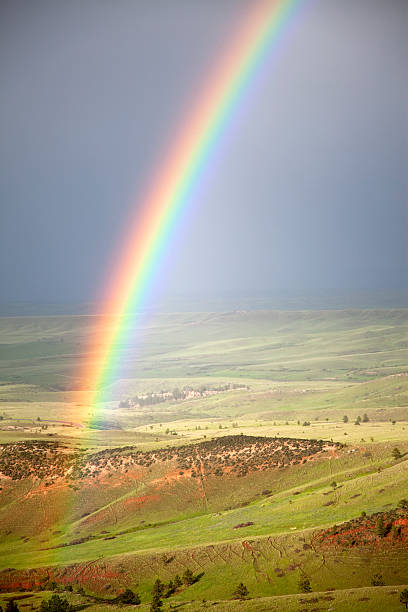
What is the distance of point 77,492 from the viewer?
2087 inches

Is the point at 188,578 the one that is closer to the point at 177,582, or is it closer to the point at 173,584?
the point at 177,582

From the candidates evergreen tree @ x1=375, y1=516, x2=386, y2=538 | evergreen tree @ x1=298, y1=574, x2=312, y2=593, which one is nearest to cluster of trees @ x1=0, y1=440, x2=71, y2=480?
evergreen tree @ x1=298, y1=574, x2=312, y2=593

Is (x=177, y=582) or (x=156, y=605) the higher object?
(x=177, y=582)

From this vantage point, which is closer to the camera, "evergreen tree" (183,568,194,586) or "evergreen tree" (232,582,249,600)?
"evergreen tree" (232,582,249,600)

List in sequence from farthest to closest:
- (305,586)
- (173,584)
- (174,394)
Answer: (174,394) < (173,584) < (305,586)

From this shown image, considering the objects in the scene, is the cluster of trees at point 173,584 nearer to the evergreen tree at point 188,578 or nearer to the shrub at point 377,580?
the evergreen tree at point 188,578

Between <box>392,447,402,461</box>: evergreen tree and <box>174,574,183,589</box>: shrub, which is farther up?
<box>392,447,402,461</box>: evergreen tree

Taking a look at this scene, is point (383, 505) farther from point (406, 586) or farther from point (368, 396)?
point (368, 396)

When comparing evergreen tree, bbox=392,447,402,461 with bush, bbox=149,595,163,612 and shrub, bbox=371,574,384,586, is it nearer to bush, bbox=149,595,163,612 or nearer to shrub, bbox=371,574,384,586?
shrub, bbox=371,574,384,586

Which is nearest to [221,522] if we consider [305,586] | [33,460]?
[305,586]

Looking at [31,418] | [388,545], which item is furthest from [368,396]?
[388,545]

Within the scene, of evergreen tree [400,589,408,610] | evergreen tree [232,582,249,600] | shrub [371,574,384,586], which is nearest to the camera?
evergreen tree [400,589,408,610]

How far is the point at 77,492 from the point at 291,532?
25596 millimetres

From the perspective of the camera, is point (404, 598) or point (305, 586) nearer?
point (404, 598)
